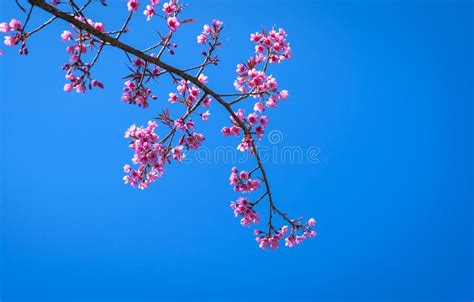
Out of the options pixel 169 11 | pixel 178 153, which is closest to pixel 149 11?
pixel 169 11

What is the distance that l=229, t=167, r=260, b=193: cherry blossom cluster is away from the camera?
15.5 feet

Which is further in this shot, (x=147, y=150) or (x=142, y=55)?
(x=147, y=150)

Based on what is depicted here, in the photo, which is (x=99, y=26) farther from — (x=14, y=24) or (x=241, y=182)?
(x=241, y=182)

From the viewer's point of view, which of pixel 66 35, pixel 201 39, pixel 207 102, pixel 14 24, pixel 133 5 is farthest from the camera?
pixel 207 102

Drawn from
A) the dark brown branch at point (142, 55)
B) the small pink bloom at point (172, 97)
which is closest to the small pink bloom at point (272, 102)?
the dark brown branch at point (142, 55)

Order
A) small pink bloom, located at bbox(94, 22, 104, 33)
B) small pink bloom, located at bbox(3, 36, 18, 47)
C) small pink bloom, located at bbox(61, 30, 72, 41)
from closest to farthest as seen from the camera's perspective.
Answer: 1. small pink bloom, located at bbox(3, 36, 18, 47)
2. small pink bloom, located at bbox(61, 30, 72, 41)
3. small pink bloom, located at bbox(94, 22, 104, 33)

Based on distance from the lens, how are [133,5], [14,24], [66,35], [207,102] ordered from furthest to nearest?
[207,102] < [66,35] < [133,5] < [14,24]

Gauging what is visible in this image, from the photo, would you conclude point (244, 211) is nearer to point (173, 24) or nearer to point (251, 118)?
point (251, 118)

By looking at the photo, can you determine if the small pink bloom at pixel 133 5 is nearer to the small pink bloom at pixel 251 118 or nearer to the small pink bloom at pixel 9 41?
the small pink bloom at pixel 9 41

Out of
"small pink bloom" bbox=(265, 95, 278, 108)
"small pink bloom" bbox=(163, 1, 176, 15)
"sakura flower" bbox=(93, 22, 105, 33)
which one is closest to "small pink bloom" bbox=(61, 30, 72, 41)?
"sakura flower" bbox=(93, 22, 105, 33)

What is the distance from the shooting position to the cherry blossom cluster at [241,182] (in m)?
4.72

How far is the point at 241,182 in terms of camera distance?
476cm

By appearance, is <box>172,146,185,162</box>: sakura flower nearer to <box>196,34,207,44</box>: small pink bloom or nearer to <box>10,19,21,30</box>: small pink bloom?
→ <box>196,34,207,44</box>: small pink bloom

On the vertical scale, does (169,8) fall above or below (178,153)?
above
